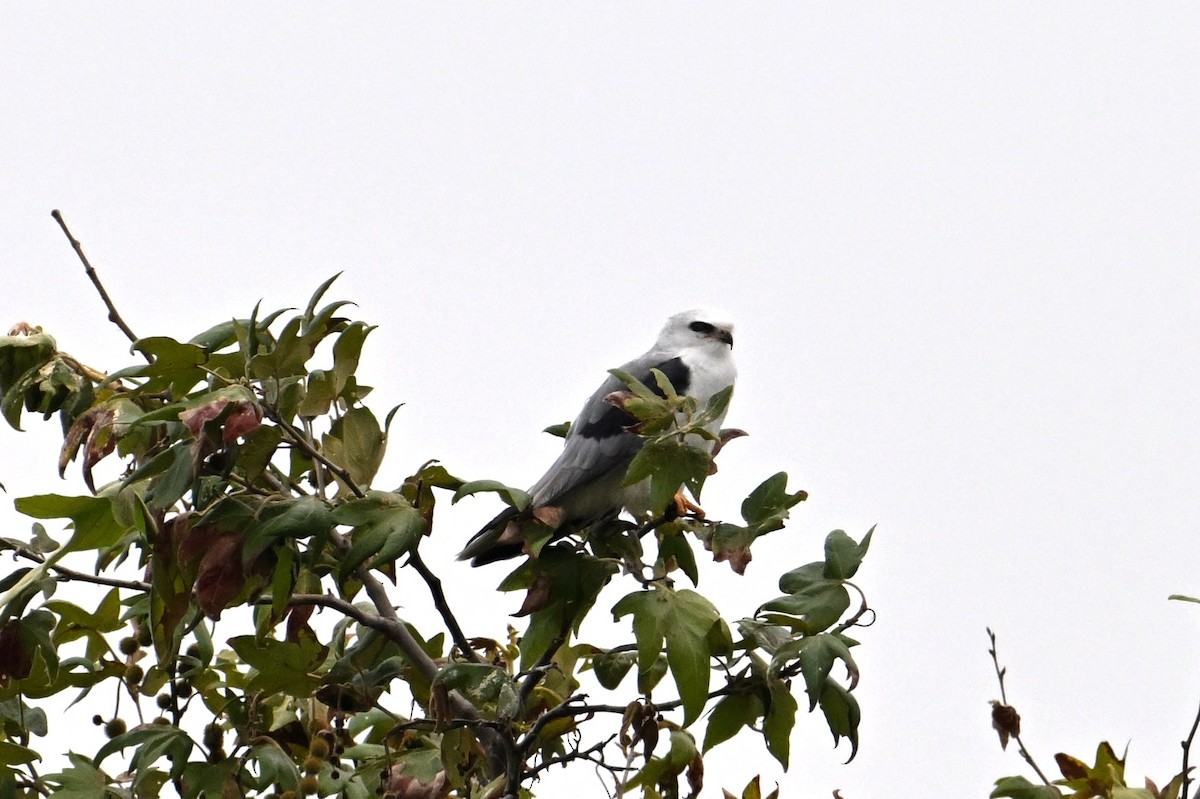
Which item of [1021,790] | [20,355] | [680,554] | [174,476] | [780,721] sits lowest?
[1021,790]

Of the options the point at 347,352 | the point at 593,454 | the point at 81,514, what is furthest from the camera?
the point at 593,454

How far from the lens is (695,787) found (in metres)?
3.14

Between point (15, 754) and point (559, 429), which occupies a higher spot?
point (559, 429)

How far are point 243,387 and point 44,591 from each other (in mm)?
761

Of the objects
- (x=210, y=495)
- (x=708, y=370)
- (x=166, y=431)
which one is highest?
(x=708, y=370)

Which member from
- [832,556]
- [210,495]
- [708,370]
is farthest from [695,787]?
[708,370]

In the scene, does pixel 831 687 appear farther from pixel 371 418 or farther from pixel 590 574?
pixel 371 418

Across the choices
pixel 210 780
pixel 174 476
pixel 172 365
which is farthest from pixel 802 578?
pixel 210 780

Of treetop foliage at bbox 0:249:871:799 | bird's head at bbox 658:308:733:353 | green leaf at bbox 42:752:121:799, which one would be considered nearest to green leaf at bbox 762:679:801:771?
treetop foliage at bbox 0:249:871:799

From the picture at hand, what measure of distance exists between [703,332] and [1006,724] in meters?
3.21

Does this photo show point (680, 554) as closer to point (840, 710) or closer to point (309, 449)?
point (840, 710)

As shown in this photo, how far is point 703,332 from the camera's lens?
6055 millimetres

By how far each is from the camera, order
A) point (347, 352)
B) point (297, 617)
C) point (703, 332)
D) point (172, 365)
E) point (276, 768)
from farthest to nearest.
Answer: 1. point (703, 332)
2. point (276, 768)
3. point (297, 617)
4. point (347, 352)
5. point (172, 365)

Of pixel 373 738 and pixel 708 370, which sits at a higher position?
pixel 708 370
